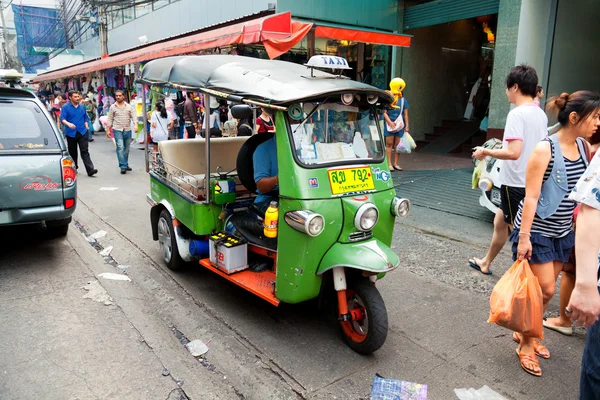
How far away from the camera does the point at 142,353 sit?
3408mm

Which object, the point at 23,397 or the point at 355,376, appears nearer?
the point at 23,397

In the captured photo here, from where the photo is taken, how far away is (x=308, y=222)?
3.08 meters

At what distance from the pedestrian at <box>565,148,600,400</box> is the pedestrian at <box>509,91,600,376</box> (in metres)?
1.19

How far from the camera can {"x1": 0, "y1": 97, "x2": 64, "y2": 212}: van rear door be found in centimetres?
471

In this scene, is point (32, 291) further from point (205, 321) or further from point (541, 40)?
point (541, 40)

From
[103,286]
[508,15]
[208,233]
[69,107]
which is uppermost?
[508,15]

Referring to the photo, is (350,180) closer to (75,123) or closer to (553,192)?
(553,192)

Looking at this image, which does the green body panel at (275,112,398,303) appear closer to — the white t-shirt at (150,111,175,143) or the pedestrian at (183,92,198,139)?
the pedestrian at (183,92,198,139)

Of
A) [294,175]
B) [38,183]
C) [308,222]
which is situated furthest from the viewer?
[38,183]

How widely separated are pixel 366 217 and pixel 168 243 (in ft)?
8.35

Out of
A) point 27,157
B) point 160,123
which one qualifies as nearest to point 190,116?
point 160,123

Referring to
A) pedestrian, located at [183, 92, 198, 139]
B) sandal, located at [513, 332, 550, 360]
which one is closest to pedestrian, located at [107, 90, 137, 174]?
pedestrian, located at [183, 92, 198, 139]

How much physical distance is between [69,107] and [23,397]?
8.38 metres

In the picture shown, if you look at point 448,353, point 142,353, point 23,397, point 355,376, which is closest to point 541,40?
point 448,353
